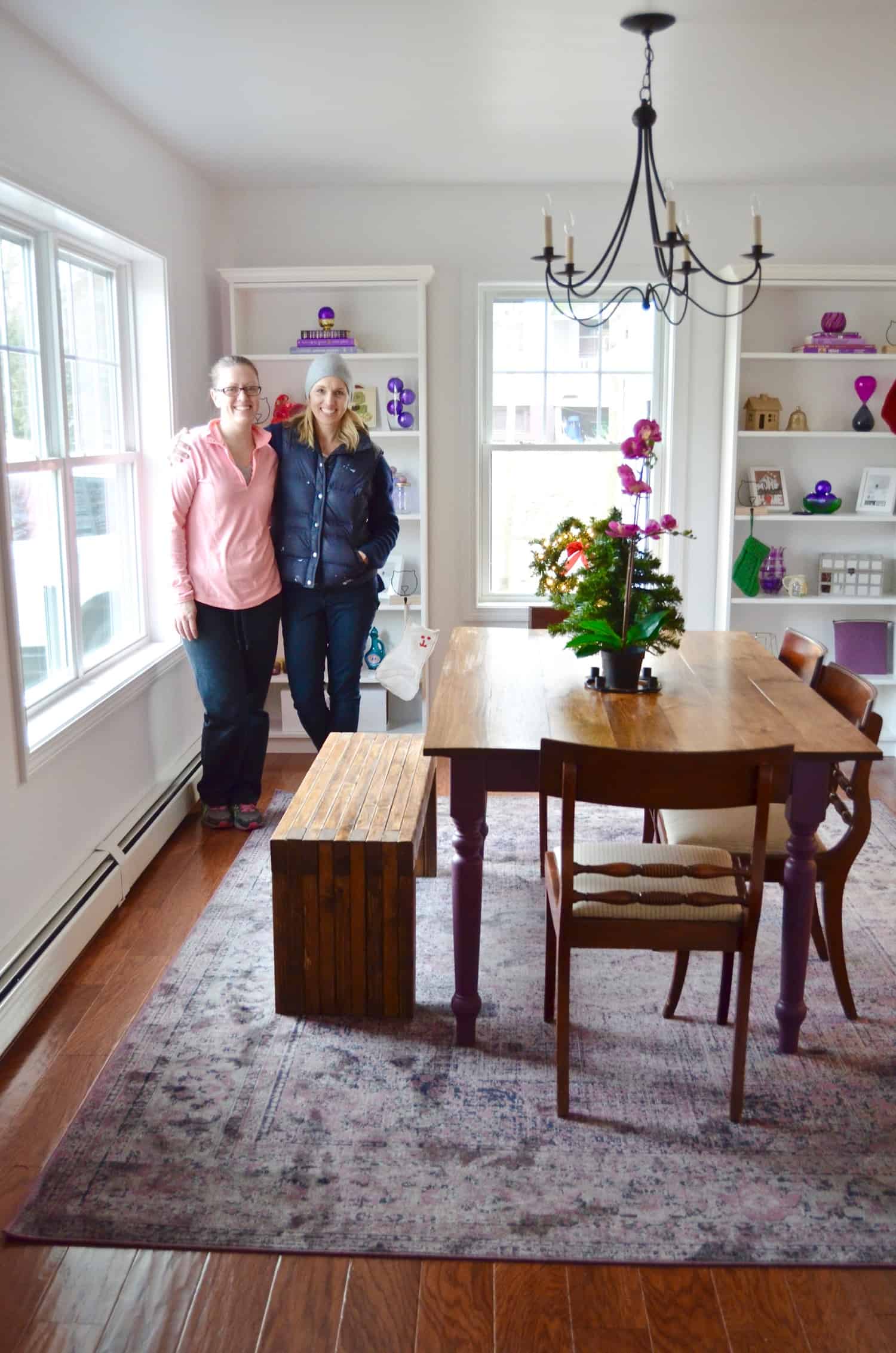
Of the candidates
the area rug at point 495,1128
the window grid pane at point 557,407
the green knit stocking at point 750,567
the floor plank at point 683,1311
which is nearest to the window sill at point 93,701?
the area rug at point 495,1128

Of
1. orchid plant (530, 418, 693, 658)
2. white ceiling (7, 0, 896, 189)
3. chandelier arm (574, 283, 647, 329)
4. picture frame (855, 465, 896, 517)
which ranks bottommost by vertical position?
orchid plant (530, 418, 693, 658)

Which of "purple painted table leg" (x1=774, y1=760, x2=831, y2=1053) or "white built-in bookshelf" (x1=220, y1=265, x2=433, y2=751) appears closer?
"purple painted table leg" (x1=774, y1=760, x2=831, y2=1053)

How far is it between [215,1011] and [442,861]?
121 cm

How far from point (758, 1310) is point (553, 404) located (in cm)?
428

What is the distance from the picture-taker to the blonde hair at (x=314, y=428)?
13.8 feet

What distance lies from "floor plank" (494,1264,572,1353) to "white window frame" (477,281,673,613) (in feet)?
12.5

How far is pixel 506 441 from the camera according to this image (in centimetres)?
561

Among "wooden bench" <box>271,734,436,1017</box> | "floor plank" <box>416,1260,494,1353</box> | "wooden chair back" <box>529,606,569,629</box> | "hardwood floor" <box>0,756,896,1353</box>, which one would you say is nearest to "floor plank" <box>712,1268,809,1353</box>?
"hardwood floor" <box>0,756,896,1353</box>

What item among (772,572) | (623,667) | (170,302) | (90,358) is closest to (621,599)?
(623,667)

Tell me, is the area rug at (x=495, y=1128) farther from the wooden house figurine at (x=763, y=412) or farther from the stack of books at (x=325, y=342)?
the stack of books at (x=325, y=342)

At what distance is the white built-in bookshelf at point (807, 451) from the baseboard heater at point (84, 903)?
2675 millimetres

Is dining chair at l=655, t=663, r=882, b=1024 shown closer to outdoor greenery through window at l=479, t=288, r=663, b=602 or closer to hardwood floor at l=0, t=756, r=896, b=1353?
hardwood floor at l=0, t=756, r=896, b=1353

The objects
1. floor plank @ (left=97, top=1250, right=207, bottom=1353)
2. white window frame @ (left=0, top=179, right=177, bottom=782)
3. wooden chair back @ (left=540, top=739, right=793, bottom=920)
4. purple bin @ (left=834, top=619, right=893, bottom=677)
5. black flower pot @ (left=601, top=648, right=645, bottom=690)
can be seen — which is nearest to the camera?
floor plank @ (left=97, top=1250, right=207, bottom=1353)

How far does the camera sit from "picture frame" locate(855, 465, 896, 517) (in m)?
5.43
